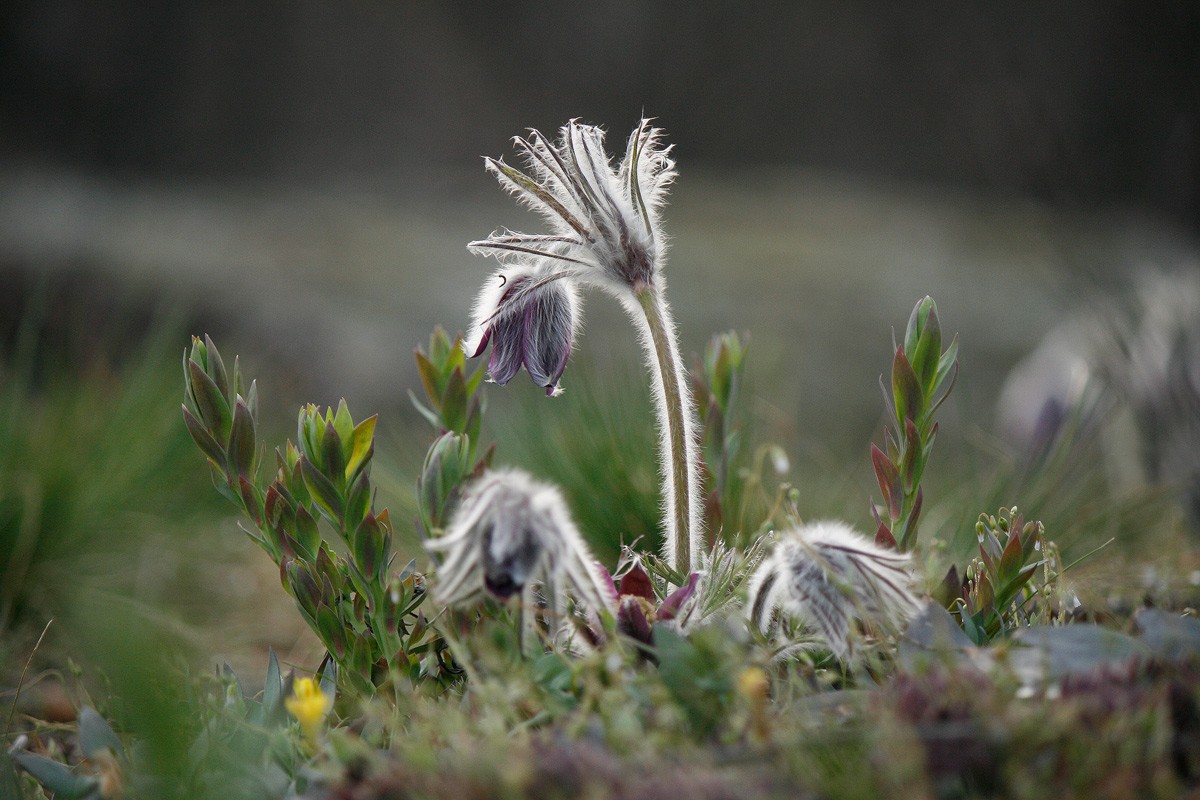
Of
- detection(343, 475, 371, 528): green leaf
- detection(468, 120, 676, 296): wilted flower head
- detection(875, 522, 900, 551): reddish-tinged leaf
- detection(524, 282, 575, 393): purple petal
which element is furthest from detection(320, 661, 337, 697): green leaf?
detection(875, 522, 900, 551): reddish-tinged leaf

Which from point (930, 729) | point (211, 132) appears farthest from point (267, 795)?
point (211, 132)

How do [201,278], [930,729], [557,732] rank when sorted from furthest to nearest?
1. [201,278]
2. [557,732]
3. [930,729]

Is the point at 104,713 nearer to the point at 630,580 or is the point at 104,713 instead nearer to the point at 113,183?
the point at 630,580

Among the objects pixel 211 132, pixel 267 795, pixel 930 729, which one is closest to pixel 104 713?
pixel 267 795

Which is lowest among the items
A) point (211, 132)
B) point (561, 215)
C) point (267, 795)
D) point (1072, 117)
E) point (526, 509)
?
point (267, 795)

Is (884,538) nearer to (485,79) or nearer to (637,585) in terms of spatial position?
(637,585)

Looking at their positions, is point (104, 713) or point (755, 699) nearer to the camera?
point (755, 699)

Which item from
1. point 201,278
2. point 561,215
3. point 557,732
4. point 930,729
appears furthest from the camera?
point 201,278

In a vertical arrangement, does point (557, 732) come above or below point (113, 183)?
below
